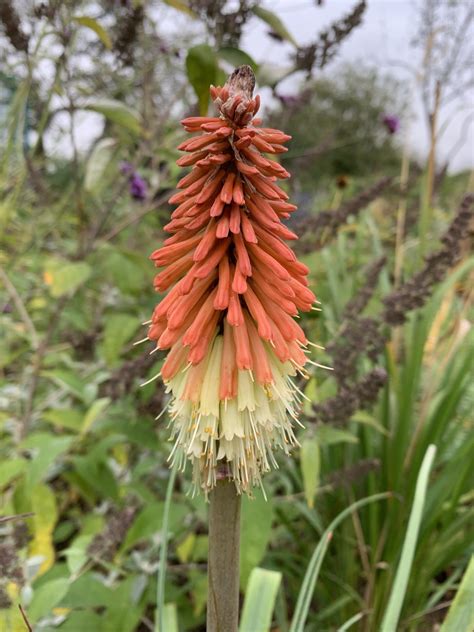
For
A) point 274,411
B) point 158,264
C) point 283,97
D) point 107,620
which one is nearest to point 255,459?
point 274,411

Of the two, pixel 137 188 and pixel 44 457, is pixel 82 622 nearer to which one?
pixel 44 457

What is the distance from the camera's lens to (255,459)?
89 cm

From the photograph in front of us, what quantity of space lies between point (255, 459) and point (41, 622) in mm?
1159

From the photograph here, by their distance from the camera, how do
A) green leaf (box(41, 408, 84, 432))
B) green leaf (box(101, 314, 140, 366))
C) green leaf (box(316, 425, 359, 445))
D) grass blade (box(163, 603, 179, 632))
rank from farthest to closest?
1. green leaf (box(101, 314, 140, 366))
2. green leaf (box(41, 408, 84, 432))
3. green leaf (box(316, 425, 359, 445))
4. grass blade (box(163, 603, 179, 632))

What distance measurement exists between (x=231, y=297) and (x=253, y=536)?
Result: 2.96 feet

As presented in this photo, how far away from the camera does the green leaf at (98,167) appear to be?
2.31m

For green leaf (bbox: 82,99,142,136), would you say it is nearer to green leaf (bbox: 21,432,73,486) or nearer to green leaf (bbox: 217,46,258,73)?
green leaf (bbox: 217,46,258,73)

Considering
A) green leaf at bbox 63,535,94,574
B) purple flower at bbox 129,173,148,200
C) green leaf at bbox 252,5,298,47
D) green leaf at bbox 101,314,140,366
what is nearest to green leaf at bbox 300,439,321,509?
green leaf at bbox 63,535,94,574

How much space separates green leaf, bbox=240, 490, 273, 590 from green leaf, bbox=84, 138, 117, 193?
139 centimetres

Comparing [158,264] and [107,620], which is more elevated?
[158,264]

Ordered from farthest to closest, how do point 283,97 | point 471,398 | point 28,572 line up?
point 283,97
point 471,398
point 28,572

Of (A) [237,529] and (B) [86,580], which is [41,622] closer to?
(B) [86,580]

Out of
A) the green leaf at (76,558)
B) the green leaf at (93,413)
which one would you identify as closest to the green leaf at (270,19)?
the green leaf at (93,413)

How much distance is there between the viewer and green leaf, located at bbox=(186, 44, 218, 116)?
1.49m
